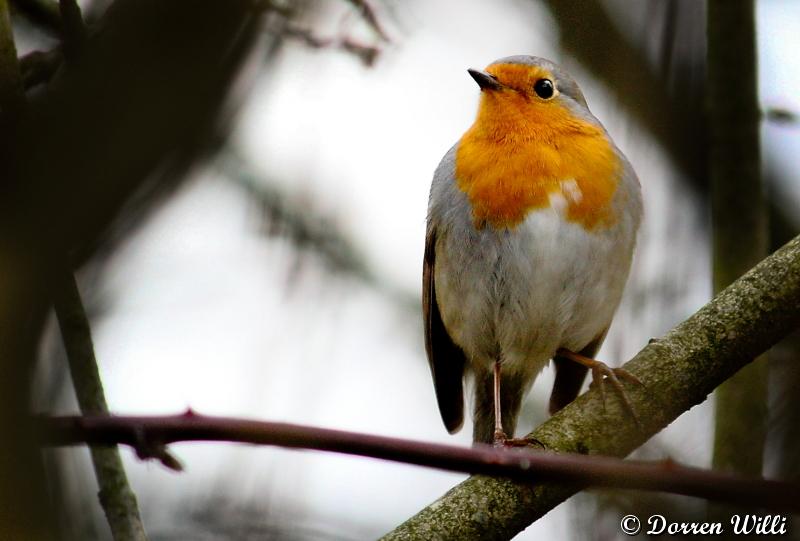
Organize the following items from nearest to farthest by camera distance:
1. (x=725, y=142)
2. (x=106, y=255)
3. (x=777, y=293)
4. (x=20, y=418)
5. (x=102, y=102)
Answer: (x=20, y=418) < (x=102, y=102) < (x=106, y=255) < (x=777, y=293) < (x=725, y=142)

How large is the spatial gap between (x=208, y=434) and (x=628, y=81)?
342cm

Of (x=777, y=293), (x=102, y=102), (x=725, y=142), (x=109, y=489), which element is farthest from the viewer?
(x=725, y=142)

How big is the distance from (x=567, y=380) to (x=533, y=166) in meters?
1.05

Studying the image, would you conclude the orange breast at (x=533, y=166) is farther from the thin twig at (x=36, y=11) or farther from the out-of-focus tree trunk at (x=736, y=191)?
the thin twig at (x=36, y=11)

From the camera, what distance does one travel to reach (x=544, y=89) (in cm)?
405

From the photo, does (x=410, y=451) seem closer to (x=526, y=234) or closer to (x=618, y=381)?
(x=618, y=381)

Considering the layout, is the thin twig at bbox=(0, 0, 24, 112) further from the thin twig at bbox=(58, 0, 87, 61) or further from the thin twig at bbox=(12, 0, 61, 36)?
the thin twig at bbox=(12, 0, 61, 36)

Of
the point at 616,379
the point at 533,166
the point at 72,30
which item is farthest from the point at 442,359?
the point at 72,30

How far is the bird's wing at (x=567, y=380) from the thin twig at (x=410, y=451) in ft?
9.29

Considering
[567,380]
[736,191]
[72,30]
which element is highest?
[736,191]

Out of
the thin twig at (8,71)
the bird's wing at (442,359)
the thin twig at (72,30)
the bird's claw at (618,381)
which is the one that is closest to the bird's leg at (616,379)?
the bird's claw at (618,381)

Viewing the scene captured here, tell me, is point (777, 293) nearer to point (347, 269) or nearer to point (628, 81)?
point (628, 81)

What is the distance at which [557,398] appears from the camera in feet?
13.8

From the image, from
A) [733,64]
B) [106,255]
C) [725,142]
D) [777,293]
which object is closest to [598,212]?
[725,142]
